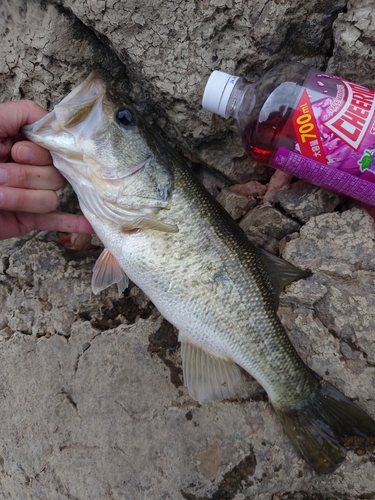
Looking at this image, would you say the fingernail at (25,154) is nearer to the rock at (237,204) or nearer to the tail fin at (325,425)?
the rock at (237,204)

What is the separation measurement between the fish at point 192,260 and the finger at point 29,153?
5 cm

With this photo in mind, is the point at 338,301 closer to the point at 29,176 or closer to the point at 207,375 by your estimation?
the point at 207,375

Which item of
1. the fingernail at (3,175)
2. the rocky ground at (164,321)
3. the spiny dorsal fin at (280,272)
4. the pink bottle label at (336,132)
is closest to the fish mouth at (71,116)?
the fingernail at (3,175)

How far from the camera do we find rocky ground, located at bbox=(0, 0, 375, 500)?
1790 millimetres

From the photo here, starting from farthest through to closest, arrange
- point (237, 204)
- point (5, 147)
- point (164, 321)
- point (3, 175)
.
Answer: point (237, 204) < point (164, 321) < point (5, 147) < point (3, 175)

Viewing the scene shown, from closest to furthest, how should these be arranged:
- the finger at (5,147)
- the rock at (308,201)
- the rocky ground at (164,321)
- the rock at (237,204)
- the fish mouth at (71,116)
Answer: the fish mouth at (71,116) < the rocky ground at (164,321) < the finger at (5,147) < the rock at (308,201) < the rock at (237,204)

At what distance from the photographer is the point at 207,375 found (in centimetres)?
184

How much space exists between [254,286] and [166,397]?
27.5 inches

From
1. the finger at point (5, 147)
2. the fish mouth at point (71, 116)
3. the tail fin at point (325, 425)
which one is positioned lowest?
the tail fin at point (325, 425)

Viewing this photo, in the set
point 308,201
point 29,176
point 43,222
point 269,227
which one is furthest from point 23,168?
point 308,201

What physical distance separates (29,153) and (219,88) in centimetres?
94

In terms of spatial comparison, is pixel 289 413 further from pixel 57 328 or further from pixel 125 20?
pixel 125 20

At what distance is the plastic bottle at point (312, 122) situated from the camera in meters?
1.71

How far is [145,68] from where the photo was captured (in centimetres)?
201
